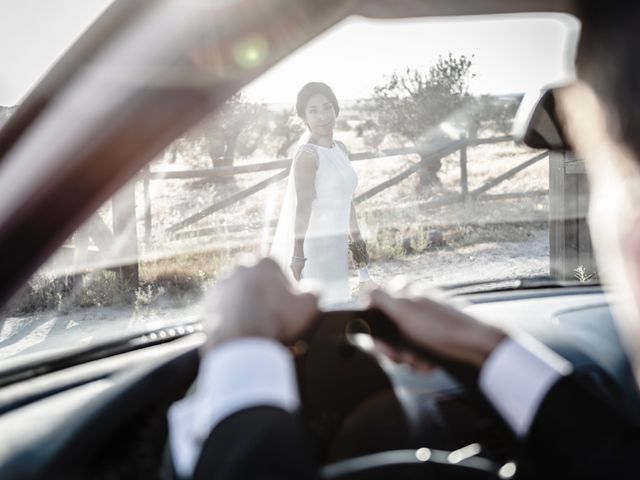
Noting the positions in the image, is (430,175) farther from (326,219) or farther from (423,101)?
(326,219)

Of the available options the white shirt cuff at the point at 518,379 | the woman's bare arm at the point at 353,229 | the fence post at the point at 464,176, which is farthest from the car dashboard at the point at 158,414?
the fence post at the point at 464,176

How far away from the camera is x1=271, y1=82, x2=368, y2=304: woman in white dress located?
4910 millimetres

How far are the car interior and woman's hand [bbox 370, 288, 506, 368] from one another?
21mm

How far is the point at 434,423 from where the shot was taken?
136cm

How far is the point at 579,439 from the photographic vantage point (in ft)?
3.46

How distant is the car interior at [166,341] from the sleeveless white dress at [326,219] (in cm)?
309

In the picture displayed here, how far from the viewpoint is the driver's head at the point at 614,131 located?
100 centimetres

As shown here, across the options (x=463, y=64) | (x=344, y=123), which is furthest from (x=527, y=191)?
(x=344, y=123)

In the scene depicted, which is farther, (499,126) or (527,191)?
(499,126)

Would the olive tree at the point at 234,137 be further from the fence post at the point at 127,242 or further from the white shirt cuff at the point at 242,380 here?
the white shirt cuff at the point at 242,380

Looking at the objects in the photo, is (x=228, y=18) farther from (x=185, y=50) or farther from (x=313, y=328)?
(x=313, y=328)

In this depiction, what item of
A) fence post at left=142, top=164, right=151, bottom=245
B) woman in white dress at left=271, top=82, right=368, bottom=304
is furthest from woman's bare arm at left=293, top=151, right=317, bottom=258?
fence post at left=142, top=164, right=151, bottom=245

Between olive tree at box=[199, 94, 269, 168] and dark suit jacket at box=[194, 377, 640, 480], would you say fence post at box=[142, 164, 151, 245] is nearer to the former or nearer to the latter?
olive tree at box=[199, 94, 269, 168]

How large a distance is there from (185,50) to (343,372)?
26.8 inches
